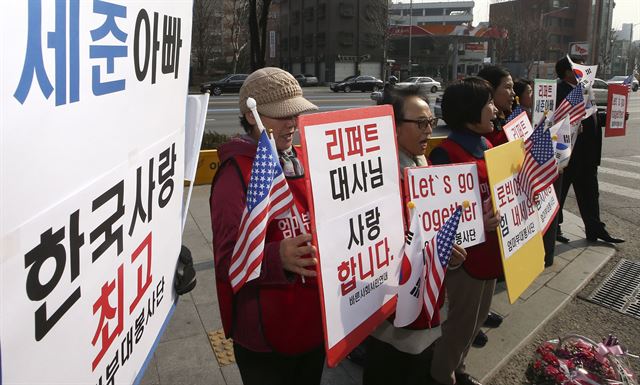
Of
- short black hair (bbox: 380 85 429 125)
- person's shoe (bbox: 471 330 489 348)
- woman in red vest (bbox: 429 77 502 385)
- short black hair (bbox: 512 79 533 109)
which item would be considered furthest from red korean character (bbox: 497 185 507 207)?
short black hair (bbox: 512 79 533 109)

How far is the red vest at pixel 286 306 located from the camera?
5.79ft

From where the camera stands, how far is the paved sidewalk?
2.88m

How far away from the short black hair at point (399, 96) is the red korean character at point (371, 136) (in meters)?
0.54

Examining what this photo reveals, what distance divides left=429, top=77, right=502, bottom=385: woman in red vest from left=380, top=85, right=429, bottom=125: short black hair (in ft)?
1.11

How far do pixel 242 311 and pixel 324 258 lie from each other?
438mm

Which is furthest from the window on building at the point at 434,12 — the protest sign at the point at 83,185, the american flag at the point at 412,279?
the protest sign at the point at 83,185

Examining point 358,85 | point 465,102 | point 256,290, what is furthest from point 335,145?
point 358,85

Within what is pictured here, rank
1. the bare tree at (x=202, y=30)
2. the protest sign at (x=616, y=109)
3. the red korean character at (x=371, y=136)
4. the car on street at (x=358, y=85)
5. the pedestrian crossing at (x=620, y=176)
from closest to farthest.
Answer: the red korean character at (x=371, y=136)
the protest sign at (x=616, y=109)
the pedestrian crossing at (x=620, y=176)
the car on street at (x=358, y=85)
the bare tree at (x=202, y=30)

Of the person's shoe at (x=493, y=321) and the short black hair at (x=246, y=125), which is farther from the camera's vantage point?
the person's shoe at (x=493, y=321)

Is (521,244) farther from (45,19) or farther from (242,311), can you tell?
(45,19)

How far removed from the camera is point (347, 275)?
1694 millimetres

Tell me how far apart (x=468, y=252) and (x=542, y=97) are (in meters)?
2.26

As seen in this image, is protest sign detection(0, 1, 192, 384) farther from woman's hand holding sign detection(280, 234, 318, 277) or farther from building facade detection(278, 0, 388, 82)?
building facade detection(278, 0, 388, 82)

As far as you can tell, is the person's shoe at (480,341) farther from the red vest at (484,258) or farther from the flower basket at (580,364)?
the red vest at (484,258)
